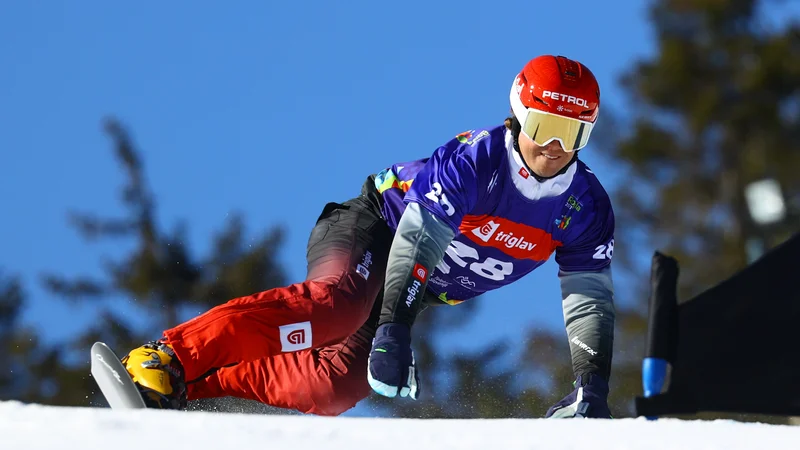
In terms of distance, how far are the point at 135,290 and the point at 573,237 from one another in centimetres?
1705

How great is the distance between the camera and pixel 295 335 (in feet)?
15.2

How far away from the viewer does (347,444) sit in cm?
273

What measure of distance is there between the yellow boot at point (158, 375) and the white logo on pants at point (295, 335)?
423mm

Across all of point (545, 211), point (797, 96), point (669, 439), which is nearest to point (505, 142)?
point (545, 211)

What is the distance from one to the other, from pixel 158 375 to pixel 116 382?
0.61ft

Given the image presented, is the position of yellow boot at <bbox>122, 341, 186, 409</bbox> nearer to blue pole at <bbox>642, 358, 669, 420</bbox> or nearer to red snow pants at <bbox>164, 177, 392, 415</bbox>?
red snow pants at <bbox>164, 177, 392, 415</bbox>

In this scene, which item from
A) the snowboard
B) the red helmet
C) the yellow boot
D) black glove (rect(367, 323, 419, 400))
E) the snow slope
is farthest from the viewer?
the red helmet

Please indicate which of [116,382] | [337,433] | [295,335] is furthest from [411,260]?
[337,433]

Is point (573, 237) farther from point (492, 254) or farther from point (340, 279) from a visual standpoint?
point (340, 279)

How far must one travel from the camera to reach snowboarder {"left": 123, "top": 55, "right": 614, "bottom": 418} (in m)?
4.40

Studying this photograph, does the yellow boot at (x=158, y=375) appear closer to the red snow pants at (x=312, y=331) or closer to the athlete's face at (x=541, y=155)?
the red snow pants at (x=312, y=331)

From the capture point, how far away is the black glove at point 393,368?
4.08 metres

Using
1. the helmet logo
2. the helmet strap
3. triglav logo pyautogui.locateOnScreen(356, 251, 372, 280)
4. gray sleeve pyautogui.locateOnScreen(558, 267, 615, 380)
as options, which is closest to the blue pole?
gray sleeve pyautogui.locateOnScreen(558, 267, 615, 380)

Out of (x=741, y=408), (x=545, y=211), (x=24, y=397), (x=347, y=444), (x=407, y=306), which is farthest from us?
(x=24, y=397)
